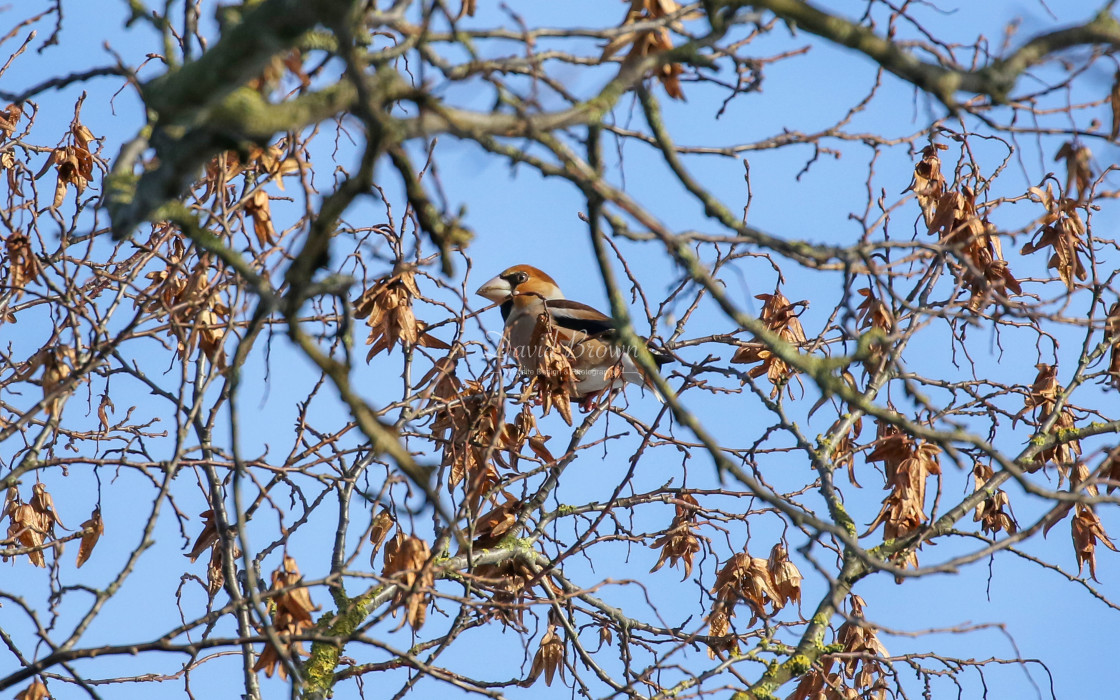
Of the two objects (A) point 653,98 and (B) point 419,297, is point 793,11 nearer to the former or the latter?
(A) point 653,98

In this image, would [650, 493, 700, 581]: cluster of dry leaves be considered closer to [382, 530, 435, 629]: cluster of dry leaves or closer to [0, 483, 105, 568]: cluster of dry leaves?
[382, 530, 435, 629]: cluster of dry leaves

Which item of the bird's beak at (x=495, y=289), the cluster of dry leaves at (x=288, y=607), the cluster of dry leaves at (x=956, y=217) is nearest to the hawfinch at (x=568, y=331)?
the bird's beak at (x=495, y=289)

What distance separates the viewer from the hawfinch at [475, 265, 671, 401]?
4.50 metres

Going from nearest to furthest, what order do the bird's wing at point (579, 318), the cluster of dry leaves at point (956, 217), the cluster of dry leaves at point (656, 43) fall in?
the cluster of dry leaves at point (656, 43) < the cluster of dry leaves at point (956, 217) < the bird's wing at point (579, 318)

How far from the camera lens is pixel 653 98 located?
9.63 feet

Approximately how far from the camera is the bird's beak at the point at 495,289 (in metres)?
7.68

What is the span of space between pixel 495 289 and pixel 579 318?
1456mm

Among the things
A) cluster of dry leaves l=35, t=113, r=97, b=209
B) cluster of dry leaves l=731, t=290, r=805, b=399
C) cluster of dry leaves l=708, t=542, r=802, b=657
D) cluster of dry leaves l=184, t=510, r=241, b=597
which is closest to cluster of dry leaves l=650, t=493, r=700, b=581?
cluster of dry leaves l=708, t=542, r=802, b=657

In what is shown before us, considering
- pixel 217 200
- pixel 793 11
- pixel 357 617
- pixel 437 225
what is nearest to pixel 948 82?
pixel 793 11

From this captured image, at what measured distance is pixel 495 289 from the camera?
7.75 m

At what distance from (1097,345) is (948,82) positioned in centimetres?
287

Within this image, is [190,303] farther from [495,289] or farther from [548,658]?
[495,289]

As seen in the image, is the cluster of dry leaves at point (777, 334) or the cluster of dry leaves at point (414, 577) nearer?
the cluster of dry leaves at point (414, 577)

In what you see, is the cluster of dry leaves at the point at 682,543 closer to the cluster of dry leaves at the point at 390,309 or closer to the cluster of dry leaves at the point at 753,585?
the cluster of dry leaves at the point at 753,585
